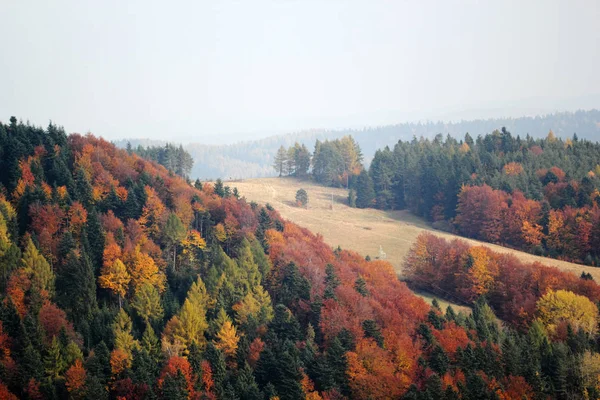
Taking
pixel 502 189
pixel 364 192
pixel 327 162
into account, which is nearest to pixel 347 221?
pixel 364 192

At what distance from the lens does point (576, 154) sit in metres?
152

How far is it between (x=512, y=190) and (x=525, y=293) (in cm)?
5486

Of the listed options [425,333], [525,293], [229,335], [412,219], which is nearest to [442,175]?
[412,219]

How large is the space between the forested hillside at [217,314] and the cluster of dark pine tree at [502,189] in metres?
35.2

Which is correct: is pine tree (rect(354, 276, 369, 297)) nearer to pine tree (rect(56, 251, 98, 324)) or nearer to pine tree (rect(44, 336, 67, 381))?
pine tree (rect(56, 251, 98, 324))

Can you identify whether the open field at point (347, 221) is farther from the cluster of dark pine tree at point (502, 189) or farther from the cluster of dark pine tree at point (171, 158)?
the cluster of dark pine tree at point (171, 158)

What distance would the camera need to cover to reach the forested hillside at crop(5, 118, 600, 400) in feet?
176

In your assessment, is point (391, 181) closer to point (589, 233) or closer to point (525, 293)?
point (589, 233)

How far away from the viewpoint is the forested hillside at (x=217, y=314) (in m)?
53.6

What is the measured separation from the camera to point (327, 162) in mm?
168250

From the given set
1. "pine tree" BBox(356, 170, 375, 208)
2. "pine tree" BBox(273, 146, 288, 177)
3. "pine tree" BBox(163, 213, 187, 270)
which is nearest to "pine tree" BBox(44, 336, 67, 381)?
"pine tree" BBox(163, 213, 187, 270)

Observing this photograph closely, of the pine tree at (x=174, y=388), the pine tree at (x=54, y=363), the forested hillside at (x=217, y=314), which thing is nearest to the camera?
the pine tree at (x=174, y=388)

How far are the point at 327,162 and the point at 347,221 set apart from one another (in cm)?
4848

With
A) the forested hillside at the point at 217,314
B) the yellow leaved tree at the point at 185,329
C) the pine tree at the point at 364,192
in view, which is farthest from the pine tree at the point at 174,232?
the pine tree at the point at 364,192
